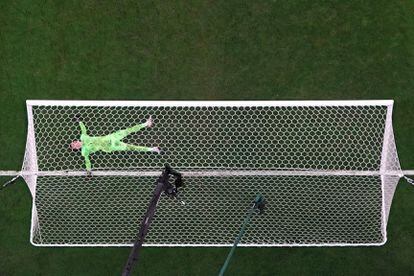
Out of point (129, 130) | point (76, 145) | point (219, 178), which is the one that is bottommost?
point (219, 178)

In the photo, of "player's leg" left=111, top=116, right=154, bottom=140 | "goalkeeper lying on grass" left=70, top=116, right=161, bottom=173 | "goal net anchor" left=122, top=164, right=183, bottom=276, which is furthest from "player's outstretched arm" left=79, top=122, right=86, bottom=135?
"goal net anchor" left=122, top=164, right=183, bottom=276

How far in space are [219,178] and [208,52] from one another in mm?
1466

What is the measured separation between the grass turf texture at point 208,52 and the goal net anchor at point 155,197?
116 centimetres

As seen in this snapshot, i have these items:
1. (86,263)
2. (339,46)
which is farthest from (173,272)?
(339,46)

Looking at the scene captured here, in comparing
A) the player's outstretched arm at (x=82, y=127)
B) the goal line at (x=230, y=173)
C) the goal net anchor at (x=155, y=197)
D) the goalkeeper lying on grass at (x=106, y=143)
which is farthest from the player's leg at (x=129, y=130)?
the goal net anchor at (x=155, y=197)

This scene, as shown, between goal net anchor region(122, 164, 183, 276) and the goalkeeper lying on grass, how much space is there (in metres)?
0.52

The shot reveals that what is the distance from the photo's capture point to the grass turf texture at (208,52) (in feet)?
20.7

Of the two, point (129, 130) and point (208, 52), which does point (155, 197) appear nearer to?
point (129, 130)

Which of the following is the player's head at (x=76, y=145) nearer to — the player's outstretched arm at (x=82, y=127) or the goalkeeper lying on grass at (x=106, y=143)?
the goalkeeper lying on grass at (x=106, y=143)

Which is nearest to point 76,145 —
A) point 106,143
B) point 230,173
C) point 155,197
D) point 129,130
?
point 106,143

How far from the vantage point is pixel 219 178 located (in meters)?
6.06

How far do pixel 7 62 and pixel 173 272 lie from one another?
3.12 meters

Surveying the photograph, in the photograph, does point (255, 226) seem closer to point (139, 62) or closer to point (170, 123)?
point (170, 123)

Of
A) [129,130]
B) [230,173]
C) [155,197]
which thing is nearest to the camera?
[155,197]
